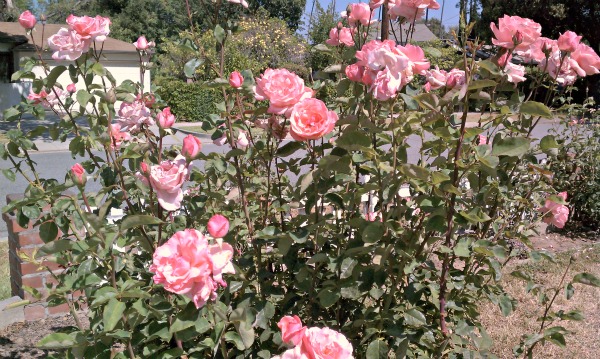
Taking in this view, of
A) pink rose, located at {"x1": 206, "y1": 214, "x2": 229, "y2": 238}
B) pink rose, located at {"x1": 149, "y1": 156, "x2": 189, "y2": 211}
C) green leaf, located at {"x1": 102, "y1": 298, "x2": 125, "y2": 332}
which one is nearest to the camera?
pink rose, located at {"x1": 206, "y1": 214, "x2": 229, "y2": 238}

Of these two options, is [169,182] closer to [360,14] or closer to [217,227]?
[217,227]

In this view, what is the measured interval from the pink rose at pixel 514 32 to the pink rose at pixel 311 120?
1.69ft

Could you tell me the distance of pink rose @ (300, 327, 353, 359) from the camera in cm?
103

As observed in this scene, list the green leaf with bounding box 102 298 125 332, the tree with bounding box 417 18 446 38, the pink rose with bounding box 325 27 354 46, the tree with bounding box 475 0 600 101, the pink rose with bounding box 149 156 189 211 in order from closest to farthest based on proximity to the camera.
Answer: the green leaf with bounding box 102 298 125 332, the pink rose with bounding box 149 156 189 211, the pink rose with bounding box 325 27 354 46, the tree with bounding box 475 0 600 101, the tree with bounding box 417 18 446 38

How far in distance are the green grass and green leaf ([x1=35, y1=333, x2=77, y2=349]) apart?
2631 mm

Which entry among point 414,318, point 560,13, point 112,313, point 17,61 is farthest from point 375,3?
point 17,61

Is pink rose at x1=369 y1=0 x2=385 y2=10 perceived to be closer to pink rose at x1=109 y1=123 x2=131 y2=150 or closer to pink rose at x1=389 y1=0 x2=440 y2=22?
pink rose at x1=389 y1=0 x2=440 y2=22

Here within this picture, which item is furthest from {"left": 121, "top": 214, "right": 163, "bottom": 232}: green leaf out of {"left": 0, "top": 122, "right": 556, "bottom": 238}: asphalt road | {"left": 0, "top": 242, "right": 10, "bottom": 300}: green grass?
{"left": 0, "top": 122, "right": 556, "bottom": 238}: asphalt road

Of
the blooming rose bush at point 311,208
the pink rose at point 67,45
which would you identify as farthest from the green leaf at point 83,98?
the pink rose at point 67,45

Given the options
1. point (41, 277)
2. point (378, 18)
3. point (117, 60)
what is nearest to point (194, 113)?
point (117, 60)

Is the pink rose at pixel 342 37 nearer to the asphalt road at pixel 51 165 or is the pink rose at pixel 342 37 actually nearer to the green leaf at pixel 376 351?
the green leaf at pixel 376 351

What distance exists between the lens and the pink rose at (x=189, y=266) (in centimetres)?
105

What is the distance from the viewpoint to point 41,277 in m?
3.26

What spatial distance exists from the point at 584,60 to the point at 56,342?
161cm
